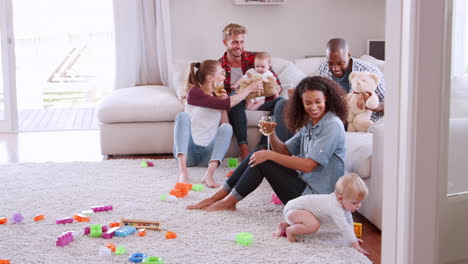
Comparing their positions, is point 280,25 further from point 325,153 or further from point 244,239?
point 244,239

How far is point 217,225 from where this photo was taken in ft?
9.00

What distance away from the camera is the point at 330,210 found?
2.41m

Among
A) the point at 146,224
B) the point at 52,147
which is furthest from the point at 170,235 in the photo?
the point at 52,147

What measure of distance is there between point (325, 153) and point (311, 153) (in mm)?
65

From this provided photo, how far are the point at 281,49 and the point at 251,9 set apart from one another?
0.49m

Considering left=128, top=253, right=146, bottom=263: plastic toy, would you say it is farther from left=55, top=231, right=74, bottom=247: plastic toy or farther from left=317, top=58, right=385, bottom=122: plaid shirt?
left=317, top=58, right=385, bottom=122: plaid shirt

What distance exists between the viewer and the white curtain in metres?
5.66

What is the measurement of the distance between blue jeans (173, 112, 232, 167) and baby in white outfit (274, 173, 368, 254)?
130 centimetres

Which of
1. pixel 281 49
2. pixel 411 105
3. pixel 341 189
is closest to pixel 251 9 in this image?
pixel 281 49

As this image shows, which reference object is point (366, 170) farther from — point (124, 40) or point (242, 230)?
point (124, 40)

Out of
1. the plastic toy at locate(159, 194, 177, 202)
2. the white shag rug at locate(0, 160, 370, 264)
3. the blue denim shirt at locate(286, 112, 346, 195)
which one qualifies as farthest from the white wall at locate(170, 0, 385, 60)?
the blue denim shirt at locate(286, 112, 346, 195)

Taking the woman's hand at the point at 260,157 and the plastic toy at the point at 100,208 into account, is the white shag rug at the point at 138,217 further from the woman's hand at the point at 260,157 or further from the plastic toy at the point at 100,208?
the woman's hand at the point at 260,157

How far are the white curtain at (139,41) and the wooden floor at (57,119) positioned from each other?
3.09ft

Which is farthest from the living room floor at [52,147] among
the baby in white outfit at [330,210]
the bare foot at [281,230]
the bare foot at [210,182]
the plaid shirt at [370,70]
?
the baby in white outfit at [330,210]
